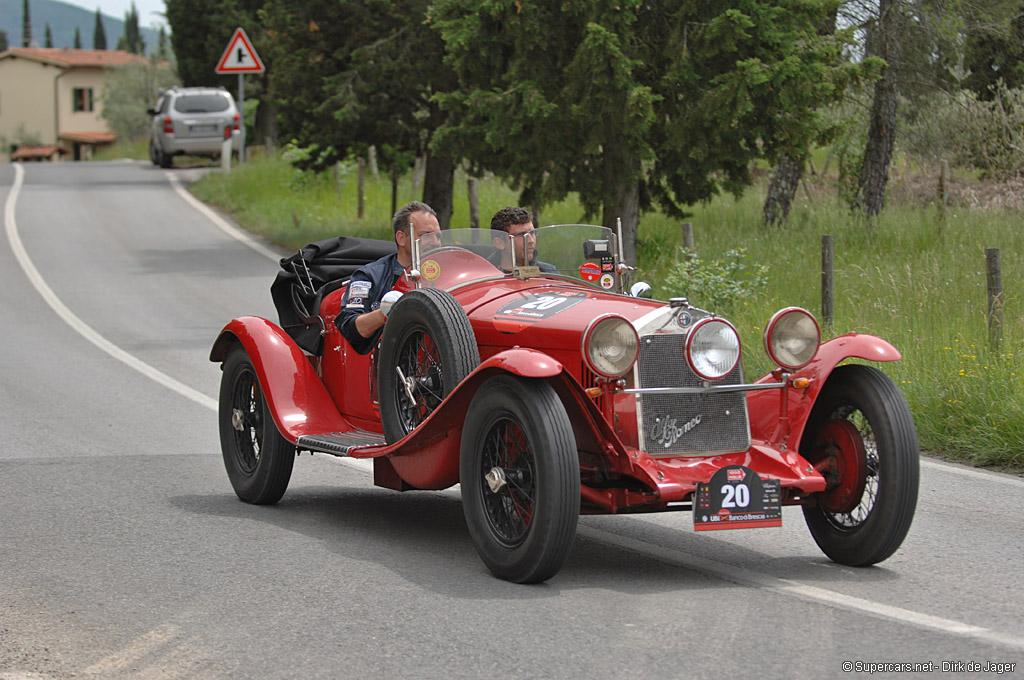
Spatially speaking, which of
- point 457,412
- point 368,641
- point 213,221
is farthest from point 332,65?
point 368,641

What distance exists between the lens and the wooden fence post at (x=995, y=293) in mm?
9656

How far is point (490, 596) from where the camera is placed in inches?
205

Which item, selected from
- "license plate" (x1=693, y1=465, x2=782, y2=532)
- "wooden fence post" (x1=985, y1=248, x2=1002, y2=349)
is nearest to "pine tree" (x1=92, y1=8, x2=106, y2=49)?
"wooden fence post" (x1=985, y1=248, x2=1002, y2=349)

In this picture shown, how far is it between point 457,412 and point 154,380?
694cm

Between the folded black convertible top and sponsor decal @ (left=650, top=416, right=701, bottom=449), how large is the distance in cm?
263

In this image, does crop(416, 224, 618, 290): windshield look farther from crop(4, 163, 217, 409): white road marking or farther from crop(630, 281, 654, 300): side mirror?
crop(4, 163, 217, 409): white road marking

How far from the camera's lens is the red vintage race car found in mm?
5266

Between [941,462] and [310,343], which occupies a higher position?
[310,343]

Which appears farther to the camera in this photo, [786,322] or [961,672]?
[786,322]

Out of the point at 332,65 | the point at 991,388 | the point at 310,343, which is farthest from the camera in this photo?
the point at 332,65

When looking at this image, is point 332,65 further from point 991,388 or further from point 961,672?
point 961,672

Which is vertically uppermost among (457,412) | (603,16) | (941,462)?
(603,16)

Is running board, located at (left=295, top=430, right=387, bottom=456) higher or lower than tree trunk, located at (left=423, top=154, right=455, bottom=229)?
lower

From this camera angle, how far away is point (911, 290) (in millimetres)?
11430
